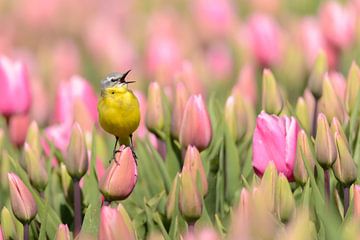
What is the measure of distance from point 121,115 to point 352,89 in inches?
23.4

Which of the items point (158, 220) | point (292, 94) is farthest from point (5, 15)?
point (158, 220)

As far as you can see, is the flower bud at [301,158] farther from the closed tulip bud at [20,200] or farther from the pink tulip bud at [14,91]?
the pink tulip bud at [14,91]

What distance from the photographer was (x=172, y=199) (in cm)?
186

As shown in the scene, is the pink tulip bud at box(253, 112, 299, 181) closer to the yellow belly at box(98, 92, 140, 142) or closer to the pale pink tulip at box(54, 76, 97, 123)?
the yellow belly at box(98, 92, 140, 142)

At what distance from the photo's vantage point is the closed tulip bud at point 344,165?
175 centimetres

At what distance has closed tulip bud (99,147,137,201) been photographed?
1.73 m

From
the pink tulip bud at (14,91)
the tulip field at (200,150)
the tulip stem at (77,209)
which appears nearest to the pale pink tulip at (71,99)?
the tulip field at (200,150)

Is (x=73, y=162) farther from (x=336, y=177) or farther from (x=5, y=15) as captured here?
(x=5, y=15)

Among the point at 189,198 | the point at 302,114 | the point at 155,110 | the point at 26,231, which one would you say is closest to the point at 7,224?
the point at 26,231

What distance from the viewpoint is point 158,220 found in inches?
72.3

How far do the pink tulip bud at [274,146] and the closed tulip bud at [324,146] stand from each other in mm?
80

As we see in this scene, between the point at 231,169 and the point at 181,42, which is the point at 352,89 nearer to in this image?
the point at 231,169

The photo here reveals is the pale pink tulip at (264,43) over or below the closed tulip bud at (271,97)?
below

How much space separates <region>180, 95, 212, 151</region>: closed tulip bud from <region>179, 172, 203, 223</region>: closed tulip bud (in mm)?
275
